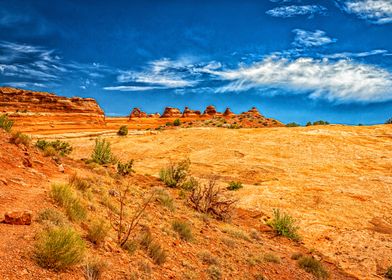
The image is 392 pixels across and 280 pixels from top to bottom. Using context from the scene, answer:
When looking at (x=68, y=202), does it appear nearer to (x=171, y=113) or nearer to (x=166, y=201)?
(x=166, y=201)

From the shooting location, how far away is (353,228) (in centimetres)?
1334

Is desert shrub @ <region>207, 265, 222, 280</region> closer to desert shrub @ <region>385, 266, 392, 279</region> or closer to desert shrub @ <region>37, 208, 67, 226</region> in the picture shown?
desert shrub @ <region>37, 208, 67, 226</region>

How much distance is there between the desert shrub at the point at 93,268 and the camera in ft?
15.2

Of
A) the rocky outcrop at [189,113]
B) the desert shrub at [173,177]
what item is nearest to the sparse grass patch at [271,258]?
the desert shrub at [173,177]

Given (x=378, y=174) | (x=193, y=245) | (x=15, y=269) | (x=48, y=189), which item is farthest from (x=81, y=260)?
(x=378, y=174)

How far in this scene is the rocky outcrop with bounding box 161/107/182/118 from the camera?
93.6 meters

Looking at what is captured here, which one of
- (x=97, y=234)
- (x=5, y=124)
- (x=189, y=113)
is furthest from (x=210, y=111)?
(x=97, y=234)

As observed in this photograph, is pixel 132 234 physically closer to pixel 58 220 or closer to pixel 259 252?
pixel 58 220

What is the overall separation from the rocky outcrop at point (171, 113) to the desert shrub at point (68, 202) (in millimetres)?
85678

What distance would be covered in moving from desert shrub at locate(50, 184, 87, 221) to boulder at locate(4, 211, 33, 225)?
47.7 inches

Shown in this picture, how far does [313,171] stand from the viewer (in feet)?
73.6

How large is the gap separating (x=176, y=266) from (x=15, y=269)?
3.28 m

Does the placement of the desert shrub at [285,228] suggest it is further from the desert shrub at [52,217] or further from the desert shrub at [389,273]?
the desert shrub at [52,217]

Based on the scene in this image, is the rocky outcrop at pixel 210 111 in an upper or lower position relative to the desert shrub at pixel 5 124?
upper
